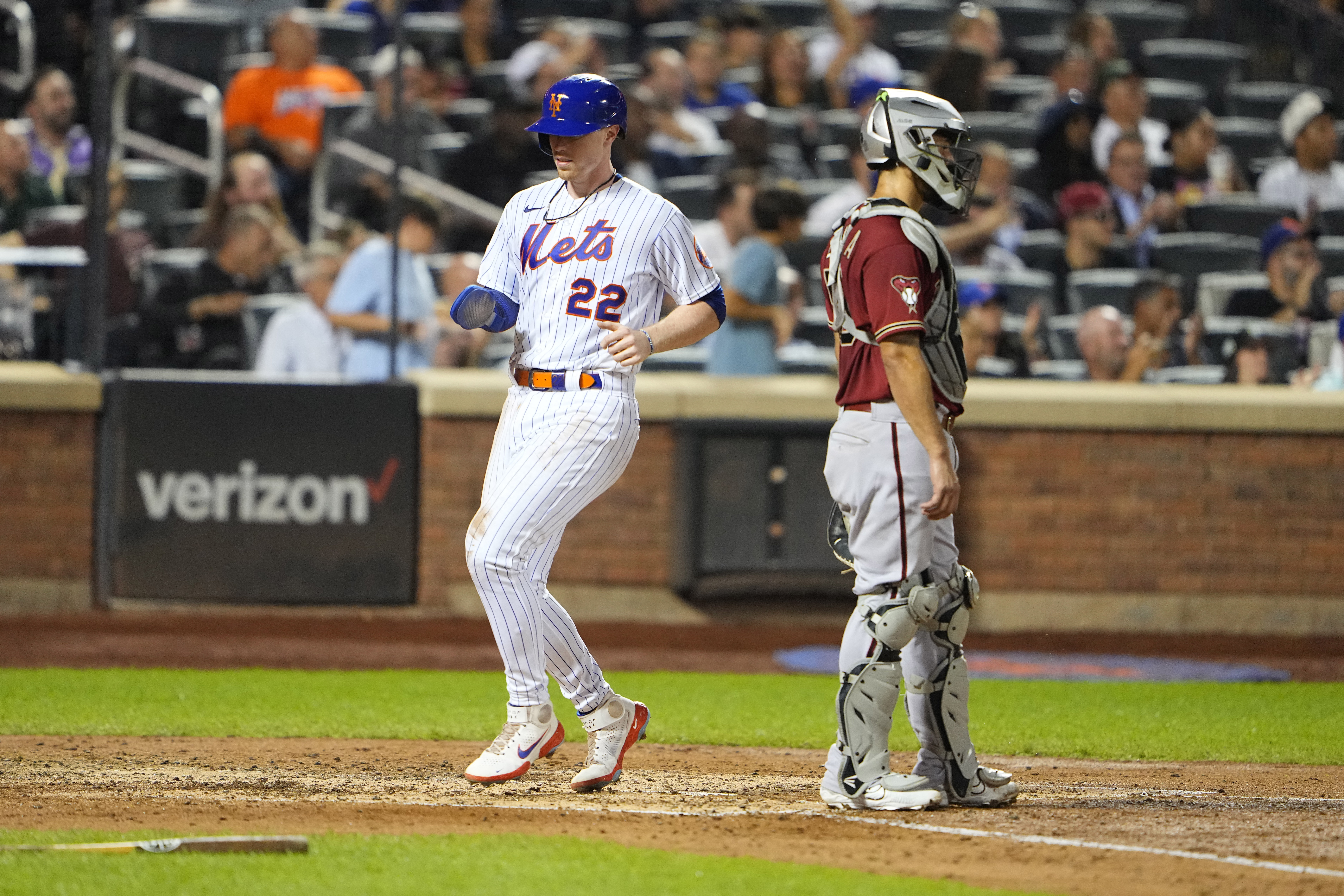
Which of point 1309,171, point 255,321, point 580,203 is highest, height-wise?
point 1309,171

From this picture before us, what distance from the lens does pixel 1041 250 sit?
12625 mm

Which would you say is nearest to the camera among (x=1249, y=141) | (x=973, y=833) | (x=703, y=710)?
(x=973, y=833)

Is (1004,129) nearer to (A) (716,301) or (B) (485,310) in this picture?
(A) (716,301)

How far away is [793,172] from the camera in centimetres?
1356

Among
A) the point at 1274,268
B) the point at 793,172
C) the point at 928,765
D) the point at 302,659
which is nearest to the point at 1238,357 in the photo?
the point at 1274,268

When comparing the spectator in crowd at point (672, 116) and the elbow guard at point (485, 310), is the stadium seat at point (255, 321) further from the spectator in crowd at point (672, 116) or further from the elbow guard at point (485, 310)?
the elbow guard at point (485, 310)

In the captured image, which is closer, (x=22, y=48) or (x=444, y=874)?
(x=444, y=874)

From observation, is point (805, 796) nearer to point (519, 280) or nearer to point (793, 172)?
point (519, 280)

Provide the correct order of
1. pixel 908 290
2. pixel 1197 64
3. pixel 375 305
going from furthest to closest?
pixel 1197 64 < pixel 375 305 < pixel 908 290

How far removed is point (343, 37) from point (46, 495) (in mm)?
5593

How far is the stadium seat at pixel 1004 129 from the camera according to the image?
1418 centimetres

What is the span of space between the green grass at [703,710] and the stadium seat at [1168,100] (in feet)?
24.4

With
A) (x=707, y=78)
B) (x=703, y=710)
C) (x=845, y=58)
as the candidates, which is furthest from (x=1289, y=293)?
(x=703, y=710)

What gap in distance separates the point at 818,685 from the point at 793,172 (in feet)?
19.3
